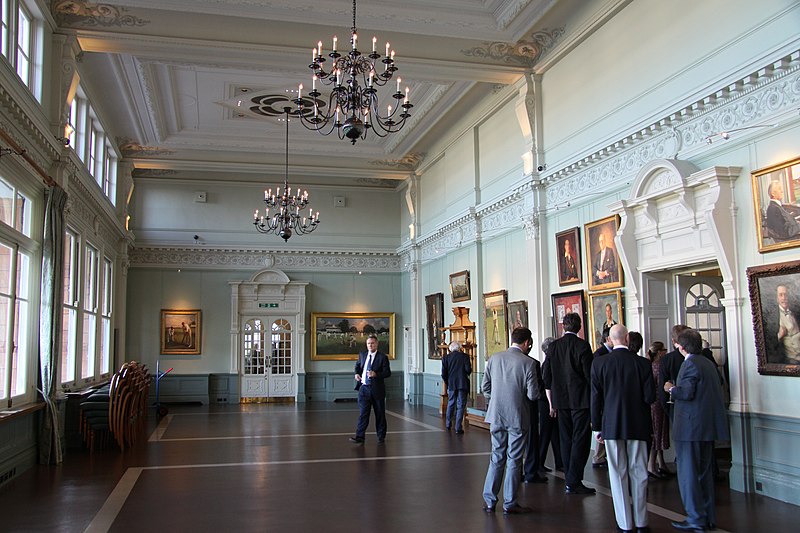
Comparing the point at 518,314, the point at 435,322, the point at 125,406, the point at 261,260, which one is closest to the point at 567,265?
the point at 518,314

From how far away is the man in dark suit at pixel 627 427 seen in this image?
5797mm

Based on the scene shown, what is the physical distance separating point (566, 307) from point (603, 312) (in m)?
1.17

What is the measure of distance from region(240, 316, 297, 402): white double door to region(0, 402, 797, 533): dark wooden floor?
28.6 ft

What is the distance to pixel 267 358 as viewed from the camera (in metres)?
20.9

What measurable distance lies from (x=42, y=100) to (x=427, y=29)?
573cm

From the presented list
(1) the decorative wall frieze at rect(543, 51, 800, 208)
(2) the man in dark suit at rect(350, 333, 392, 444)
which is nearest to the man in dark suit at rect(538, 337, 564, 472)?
(1) the decorative wall frieze at rect(543, 51, 800, 208)

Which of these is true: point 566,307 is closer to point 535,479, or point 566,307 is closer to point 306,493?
point 535,479

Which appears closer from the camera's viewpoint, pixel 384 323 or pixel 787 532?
pixel 787 532

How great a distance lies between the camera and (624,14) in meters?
9.76

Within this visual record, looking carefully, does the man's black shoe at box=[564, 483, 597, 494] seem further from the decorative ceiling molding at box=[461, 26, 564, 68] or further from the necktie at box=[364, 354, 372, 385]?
the decorative ceiling molding at box=[461, 26, 564, 68]

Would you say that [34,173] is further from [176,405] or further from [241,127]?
[176,405]

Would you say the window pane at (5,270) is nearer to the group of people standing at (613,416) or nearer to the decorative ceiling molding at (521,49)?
the group of people standing at (613,416)

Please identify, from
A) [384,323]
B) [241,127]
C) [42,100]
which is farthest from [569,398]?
[384,323]

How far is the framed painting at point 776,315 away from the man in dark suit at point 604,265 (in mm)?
2590
